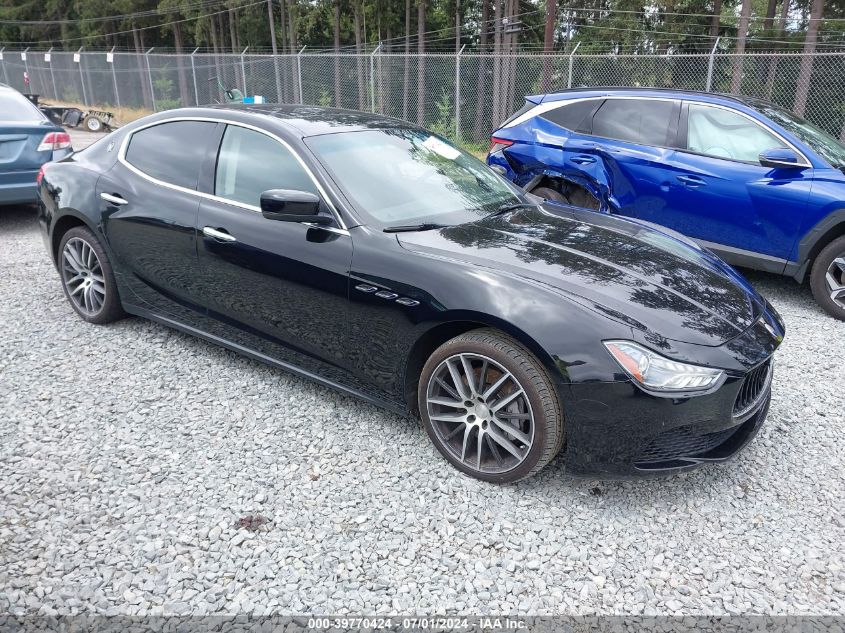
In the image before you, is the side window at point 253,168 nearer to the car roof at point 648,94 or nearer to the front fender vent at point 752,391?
the front fender vent at point 752,391

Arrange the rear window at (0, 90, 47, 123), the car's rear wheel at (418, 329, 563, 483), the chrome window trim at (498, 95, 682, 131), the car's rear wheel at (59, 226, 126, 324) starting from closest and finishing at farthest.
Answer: the car's rear wheel at (418, 329, 563, 483)
the car's rear wheel at (59, 226, 126, 324)
the chrome window trim at (498, 95, 682, 131)
the rear window at (0, 90, 47, 123)

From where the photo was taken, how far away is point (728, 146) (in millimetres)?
5547

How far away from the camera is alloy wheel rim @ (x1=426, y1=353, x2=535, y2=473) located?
9.14 feet

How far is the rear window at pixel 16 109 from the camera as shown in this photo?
285 inches

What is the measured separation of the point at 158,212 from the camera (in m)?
3.89

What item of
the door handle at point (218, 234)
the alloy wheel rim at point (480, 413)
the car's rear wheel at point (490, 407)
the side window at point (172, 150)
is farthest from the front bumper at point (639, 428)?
the side window at point (172, 150)

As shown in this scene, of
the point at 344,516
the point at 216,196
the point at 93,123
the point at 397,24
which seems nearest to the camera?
the point at 344,516

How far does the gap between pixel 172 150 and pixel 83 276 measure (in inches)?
50.4

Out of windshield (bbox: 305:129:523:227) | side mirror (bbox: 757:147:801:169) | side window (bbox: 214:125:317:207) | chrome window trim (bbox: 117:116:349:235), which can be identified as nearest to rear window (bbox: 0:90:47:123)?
chrome window trim (bbox: 117:116:349:235)

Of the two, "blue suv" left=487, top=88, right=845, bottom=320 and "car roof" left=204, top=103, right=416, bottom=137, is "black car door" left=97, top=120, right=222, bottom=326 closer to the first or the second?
"car roof" left=204, top=103, right=416, bottom=137

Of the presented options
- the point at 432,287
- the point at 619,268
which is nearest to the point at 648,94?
the point at 619,268

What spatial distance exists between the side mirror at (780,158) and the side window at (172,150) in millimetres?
4216

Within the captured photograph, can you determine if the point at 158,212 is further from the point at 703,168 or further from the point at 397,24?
the point at 397,24

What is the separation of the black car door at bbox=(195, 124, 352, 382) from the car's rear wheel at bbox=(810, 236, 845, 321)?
4.08 meters
